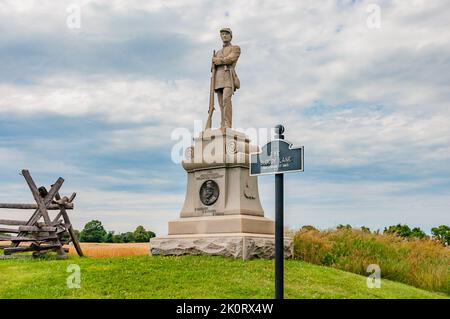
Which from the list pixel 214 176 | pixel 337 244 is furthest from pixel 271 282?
pixel 337 244

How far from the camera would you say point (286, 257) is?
15070mm

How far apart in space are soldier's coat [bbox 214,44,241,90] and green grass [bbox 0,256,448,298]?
5.14m

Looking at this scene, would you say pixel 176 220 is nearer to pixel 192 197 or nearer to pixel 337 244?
pixel 192 197

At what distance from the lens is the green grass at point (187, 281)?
10.0 metres

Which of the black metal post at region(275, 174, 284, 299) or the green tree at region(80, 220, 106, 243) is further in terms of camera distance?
the green tree at region(80, 220, 106, 243)

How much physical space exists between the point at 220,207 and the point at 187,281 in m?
4.21

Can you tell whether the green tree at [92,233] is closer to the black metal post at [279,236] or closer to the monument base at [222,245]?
the monument base at [222,245]

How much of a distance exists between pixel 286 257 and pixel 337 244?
87.8 inches

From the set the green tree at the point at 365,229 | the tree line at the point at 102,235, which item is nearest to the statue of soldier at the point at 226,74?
the green tree at the point at 365,229

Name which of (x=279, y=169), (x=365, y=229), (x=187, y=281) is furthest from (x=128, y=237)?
(x=279, y=169)

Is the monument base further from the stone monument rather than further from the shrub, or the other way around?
the shrub

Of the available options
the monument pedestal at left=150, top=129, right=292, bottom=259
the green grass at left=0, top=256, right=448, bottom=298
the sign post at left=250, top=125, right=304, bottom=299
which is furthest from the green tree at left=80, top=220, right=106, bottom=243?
the sign post at left=250, top=125, right=304, bottom=299

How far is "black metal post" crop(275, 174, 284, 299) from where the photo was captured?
324 inches

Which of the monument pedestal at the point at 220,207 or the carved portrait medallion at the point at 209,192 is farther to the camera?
the carved portrait medallion at the point at 209,192
